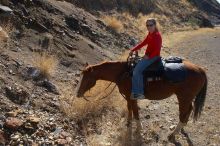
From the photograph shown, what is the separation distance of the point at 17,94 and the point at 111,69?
6.75ft

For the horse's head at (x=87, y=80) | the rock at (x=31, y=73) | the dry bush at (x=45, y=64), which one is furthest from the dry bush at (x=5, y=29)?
the horse's head at (x=87, y=80)

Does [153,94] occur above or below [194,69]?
below

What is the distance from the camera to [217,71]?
17.5 m

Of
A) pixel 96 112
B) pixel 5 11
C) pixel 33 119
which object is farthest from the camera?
pixel 5 11

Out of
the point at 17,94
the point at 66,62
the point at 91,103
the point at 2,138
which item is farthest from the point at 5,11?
the point at 2,138

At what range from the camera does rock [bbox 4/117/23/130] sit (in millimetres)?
7809

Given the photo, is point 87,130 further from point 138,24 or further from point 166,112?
point 138,24

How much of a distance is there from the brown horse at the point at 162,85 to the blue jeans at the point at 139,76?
0.23 meters

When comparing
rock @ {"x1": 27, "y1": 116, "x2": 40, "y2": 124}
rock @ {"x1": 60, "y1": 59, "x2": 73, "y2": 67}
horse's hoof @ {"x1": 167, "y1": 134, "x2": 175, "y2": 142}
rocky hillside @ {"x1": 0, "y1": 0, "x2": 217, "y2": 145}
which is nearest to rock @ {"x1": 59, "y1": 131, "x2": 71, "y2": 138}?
rocky hillside @ {"x1": 0, "y1": 0, "x2": 217, "y2": 145}

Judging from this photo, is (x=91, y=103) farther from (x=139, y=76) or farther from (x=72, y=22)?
(x=72, y=22)

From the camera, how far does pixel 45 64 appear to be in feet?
35.2

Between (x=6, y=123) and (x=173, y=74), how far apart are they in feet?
11.2

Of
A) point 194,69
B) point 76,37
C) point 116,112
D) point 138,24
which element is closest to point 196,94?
point 194,69

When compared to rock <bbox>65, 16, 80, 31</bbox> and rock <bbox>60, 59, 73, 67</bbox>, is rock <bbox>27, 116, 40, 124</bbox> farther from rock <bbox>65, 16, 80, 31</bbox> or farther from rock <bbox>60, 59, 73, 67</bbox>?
rock <bbox>65, 16, 80, 31</bbox>
